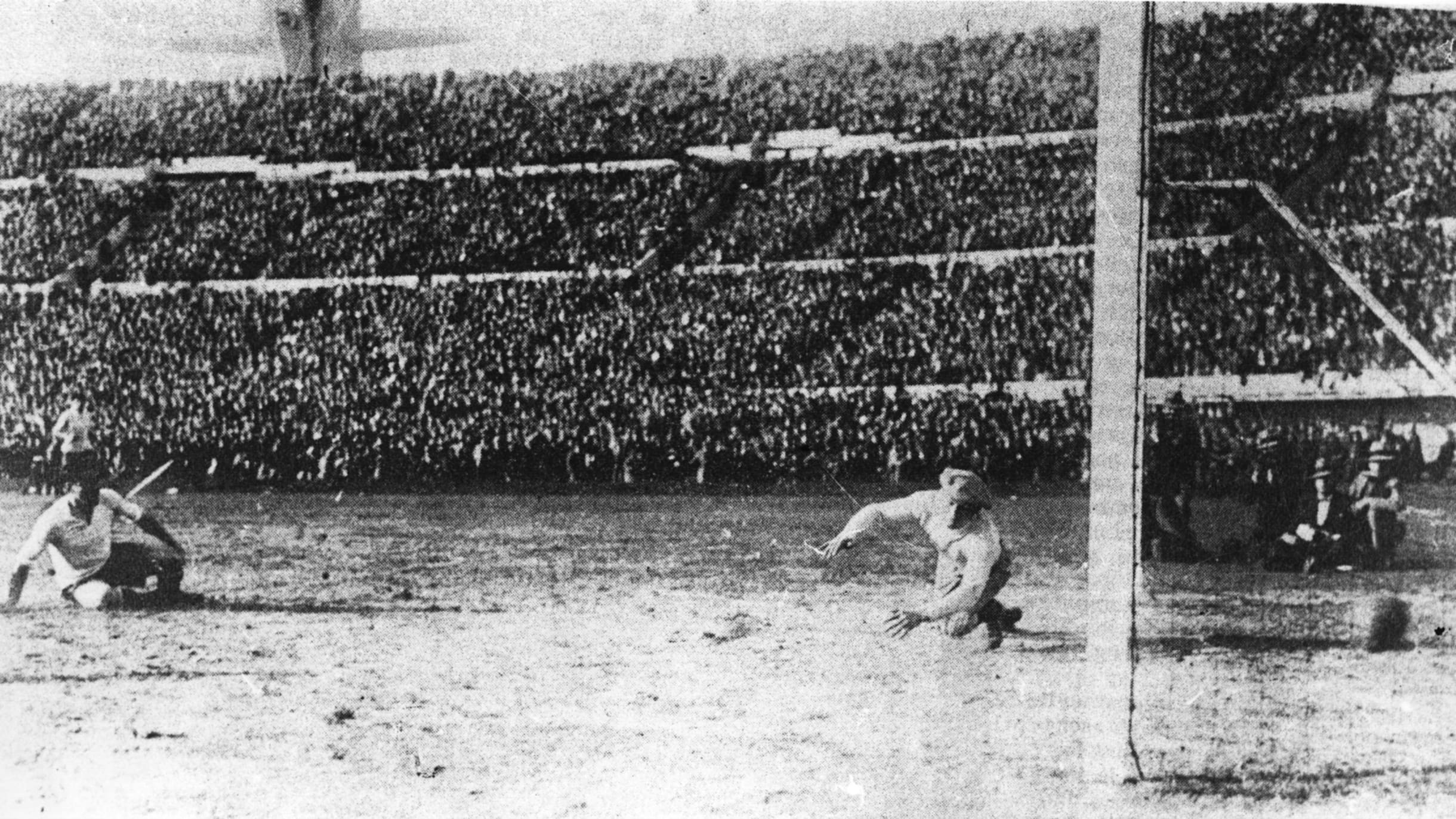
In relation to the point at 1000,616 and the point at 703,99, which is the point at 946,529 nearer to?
the point at 1000,616

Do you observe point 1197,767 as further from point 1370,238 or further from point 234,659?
point 234,659

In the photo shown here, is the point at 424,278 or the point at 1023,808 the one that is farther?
the point at 424,278

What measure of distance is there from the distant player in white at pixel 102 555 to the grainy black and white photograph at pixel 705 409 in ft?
0.05

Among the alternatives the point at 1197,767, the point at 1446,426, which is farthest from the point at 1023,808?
the point at 1446,426

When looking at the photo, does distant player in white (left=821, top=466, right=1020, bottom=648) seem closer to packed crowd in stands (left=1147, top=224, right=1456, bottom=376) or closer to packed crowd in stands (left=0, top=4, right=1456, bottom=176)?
packed crowd in stands (left=1147, top=224, right=1456, bottom=376)

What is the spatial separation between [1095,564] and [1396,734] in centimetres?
103

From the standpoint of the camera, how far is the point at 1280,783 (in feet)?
11.2

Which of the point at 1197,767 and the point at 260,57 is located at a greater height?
the point at 260,57

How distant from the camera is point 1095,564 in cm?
338

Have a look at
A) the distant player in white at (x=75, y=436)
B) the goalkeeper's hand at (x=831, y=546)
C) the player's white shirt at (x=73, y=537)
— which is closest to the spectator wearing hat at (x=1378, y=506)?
the goalkeeper's hand at (x=831, y=546)

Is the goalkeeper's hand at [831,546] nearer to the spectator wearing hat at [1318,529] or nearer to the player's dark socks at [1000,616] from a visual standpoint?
the player's dark socks at [1000,616]

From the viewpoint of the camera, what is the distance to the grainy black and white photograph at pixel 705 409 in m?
3.47

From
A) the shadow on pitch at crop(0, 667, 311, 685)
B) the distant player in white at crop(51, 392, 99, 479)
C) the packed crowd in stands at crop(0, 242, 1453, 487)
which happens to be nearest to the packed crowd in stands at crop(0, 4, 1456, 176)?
the packed crowd in stands at crop(0, 242, 1453, 487)

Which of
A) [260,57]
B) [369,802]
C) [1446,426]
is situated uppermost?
[260,57]
